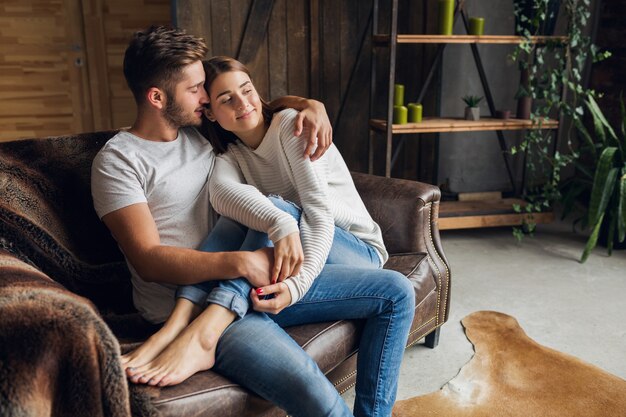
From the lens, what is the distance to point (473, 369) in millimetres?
2096

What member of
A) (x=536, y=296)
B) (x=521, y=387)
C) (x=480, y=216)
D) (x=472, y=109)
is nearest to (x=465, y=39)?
(x=472, y=109)

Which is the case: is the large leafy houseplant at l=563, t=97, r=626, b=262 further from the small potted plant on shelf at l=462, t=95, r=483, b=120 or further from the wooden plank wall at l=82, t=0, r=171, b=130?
the wooden plank wall at l=82, t=0, r=171, b=130

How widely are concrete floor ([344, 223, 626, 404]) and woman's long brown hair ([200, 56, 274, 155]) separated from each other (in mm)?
938

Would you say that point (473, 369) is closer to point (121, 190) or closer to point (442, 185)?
point (121, 190)

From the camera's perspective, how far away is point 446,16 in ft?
10.5

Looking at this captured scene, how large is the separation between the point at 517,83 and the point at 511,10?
459mm

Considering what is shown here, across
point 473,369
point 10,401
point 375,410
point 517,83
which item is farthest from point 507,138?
point 10,401

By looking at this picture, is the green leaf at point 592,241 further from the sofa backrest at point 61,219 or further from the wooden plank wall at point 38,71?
the wooden plank wall at point 38,71

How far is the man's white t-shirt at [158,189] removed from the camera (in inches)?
59.9

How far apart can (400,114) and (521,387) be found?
1.70 m

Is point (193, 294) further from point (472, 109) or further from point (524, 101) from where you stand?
point (524, 101)

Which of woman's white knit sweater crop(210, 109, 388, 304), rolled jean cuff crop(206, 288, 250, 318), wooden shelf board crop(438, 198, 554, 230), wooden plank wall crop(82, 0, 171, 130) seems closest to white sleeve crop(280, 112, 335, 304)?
woman's white knit sweater crop(210, 109, 388, 304)

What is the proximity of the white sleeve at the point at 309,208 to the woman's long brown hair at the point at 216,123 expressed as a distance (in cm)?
17

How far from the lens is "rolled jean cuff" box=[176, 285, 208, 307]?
56.7 inches
